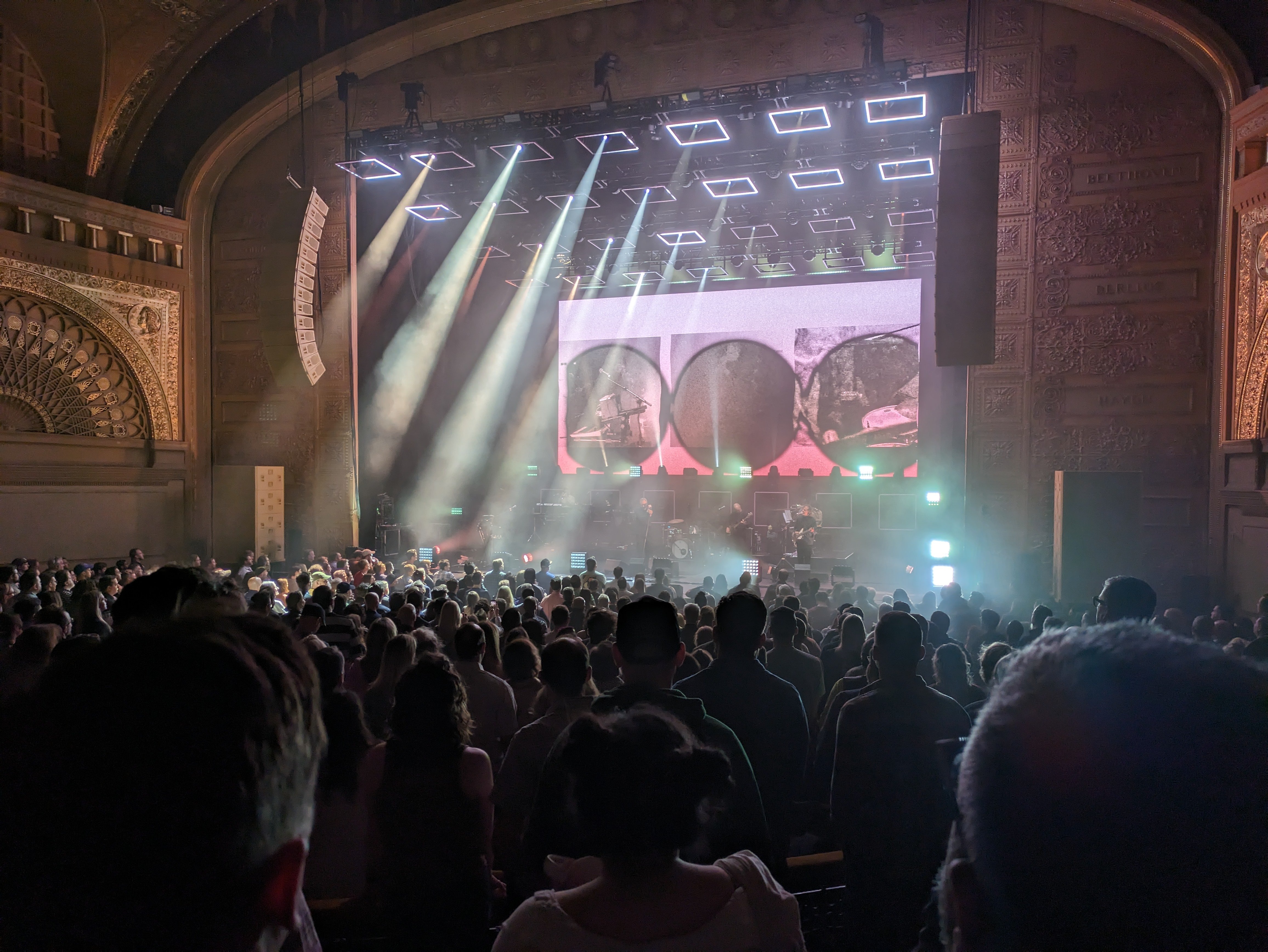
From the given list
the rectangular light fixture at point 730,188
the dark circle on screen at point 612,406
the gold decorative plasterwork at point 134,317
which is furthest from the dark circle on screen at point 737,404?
the gold decorative plasterwork at point 134,317

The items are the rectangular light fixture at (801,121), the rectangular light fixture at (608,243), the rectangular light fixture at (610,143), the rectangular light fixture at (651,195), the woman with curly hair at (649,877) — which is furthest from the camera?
the rectangular light fixture at (608,243)

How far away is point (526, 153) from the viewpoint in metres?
12.8

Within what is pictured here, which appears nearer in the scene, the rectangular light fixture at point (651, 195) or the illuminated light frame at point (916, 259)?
the rectangular light fixture at point (651, 195)

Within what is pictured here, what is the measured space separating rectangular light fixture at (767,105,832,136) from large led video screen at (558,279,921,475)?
6.69m

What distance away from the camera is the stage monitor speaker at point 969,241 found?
7609mm

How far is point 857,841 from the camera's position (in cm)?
254

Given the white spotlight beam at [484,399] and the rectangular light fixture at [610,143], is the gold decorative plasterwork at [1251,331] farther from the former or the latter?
the white spotlight beam at [484,399]

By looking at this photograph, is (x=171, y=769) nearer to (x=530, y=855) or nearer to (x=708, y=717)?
(x=530, y=855)

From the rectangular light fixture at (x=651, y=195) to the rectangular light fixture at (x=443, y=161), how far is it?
9.23ft

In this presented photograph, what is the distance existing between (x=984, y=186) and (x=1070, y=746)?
8149 mm

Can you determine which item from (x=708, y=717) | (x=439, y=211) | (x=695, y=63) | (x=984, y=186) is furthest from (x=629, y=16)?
(x=708, y=717)

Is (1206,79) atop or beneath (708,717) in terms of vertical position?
atop

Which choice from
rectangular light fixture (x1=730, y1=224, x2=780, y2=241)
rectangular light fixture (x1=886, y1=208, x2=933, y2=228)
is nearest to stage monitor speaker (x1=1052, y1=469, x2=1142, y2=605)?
rectangular light fixture (x1=886, y1=208, x2=933, y2=228)

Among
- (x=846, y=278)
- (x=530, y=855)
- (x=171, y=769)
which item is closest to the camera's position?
(x=171, y=769)
